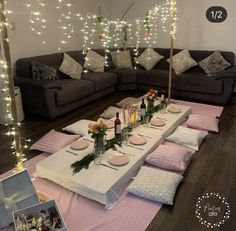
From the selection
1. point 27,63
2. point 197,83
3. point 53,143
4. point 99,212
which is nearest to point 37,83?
point 27,63

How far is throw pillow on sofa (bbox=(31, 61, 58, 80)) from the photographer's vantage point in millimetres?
3998

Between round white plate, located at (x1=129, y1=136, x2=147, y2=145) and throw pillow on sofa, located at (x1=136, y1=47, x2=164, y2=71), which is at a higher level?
throw pillow on sofa, located at (x1=136, y1=47, x2=164, y2=71)

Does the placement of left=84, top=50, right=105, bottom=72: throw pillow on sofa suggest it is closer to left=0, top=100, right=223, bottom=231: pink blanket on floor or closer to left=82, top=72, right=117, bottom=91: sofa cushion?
left=82, top=72, right=117, bottom=91: sofa cushion

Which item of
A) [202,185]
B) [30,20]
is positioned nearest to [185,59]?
[30,20]

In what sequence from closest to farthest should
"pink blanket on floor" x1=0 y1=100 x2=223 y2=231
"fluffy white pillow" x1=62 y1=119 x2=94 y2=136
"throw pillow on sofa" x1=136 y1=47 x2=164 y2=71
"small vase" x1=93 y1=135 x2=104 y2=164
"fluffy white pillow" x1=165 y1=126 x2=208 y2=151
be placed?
"pink blanket on floor" x1=0 y1=100 x2=223 y2=231, "small vase" x1=93 y1=135 x2=104 y2=164, "fluffy white pillow" x1=165 y1=126 x2=208 y2=151, "fluffy white pillow" x1=62 y1=119 x2=94 y2=136, "throw pillow on sofa" x1=136 y1=47 x2=164 y2=71

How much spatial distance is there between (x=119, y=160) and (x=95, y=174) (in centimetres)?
27

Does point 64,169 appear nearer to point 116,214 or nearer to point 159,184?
point 116,214

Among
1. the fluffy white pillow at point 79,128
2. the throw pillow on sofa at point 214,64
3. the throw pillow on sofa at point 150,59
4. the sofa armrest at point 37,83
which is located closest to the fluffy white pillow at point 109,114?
the fluffy white pillow at point 79,128

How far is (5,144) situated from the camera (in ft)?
10.4

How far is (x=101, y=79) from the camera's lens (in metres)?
4.73

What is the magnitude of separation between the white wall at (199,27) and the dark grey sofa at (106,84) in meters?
0.29

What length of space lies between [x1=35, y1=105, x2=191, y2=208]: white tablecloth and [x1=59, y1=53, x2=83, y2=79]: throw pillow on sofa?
89.6 inches

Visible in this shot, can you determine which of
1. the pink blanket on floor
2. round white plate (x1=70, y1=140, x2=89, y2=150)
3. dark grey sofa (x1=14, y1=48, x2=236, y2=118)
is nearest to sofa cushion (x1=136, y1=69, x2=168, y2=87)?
dark grey sofa (x1=14, y1=48, x2=236, y2=118)

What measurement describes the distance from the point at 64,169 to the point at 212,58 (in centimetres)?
370
